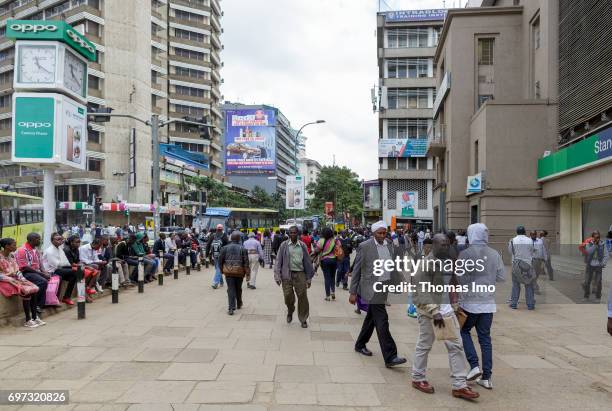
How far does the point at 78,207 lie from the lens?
46.1m

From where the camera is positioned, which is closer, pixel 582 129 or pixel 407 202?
pixel 582 129

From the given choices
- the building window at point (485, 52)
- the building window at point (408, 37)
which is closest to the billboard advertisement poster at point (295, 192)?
the building window at point (485, 52)

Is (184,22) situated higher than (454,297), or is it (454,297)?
(184,22)

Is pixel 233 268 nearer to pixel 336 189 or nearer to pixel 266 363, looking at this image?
pixel 266 363

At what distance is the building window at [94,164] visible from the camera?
48625 millimetres

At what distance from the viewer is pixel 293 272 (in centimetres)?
905

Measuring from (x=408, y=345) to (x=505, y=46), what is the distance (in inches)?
955

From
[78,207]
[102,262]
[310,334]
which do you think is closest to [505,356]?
[310,334]

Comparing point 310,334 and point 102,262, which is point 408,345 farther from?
point 102,262

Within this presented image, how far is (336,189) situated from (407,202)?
8.61m

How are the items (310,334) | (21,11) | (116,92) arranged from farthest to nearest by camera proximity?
(21,11) → (116,92) → (310,334)

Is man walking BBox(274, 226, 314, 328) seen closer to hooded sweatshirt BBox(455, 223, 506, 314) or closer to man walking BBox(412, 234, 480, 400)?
man walking BBox(412, 234, 480, 400)

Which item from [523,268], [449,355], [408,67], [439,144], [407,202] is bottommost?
[449,355]

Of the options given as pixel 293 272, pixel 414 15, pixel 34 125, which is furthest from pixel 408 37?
pixel 293 272
